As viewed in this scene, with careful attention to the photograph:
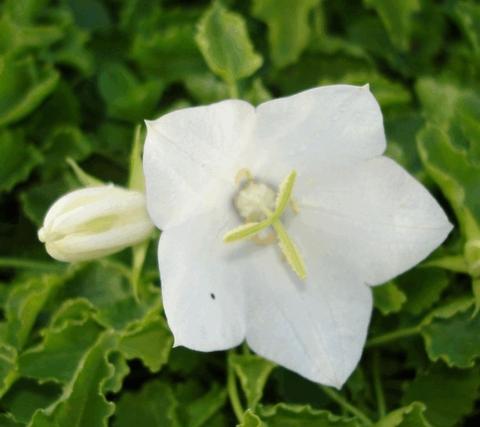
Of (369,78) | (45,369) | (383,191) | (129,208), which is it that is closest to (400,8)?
(369,78)

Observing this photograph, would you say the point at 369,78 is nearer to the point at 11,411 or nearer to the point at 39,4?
the point at 39,4

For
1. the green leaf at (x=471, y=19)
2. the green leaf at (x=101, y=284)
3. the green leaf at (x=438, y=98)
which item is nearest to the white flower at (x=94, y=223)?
the green leaf at (x=101, y=284)

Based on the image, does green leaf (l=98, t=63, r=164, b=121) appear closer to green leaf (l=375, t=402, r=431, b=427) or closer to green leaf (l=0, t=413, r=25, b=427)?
green leaf (l=0, t=413, r=25, b=427)

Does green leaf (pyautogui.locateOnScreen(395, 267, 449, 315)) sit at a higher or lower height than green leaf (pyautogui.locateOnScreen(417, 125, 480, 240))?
lower

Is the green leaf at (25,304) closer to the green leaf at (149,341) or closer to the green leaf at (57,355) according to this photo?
the green leaf at (57,355)

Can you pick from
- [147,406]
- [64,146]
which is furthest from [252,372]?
[64,146]

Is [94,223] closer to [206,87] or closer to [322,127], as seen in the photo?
[322,127]

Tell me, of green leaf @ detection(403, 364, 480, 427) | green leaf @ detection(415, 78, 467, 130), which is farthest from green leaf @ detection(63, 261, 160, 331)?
green leaf @ detection(415, 78, 467, 130)

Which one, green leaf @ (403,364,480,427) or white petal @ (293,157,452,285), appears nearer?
white petal @ (293,157,452,285)
